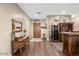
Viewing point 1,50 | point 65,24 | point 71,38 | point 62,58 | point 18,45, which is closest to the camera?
point 62,58

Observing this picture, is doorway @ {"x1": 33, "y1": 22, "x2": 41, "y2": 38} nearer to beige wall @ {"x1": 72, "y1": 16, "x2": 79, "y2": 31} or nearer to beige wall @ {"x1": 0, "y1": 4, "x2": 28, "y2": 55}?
beige wall @ {"x1": 72, "y1": 16, "x2": 79, "y2": 31}

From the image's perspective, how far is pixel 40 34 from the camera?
1577cm

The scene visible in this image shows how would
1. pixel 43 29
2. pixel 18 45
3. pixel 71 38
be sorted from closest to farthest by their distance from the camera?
pixel 71 38
pixel 18 45
pixel 43 29

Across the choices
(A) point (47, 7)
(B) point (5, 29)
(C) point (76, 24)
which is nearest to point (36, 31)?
(C) point (76, 24)

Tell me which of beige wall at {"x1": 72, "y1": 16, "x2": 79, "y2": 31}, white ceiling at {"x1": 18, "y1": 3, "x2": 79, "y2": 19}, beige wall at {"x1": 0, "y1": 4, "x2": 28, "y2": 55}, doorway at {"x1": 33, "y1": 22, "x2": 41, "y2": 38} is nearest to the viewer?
beige wall at {"x1": 0, "y1": 4, "x2": 28, "y2": 55}

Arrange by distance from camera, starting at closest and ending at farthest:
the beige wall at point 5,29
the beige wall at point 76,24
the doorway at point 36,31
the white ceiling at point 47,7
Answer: the beige wall at point 5,29 < the white ceiling at point 47,7 < the beige wall at point 76,24 < the doorway at point 36,31

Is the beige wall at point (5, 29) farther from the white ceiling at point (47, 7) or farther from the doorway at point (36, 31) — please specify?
the doorway at point (36, 31)

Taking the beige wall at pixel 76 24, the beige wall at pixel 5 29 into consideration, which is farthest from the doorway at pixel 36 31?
the beige wall at pixel 5 29

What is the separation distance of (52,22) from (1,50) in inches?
292

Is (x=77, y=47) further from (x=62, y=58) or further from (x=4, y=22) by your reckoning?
(x=62, y=58)

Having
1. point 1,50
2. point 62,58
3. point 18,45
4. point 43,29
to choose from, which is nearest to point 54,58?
point 62,58

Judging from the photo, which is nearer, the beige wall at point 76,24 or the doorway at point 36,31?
the beige wall at point 76,24

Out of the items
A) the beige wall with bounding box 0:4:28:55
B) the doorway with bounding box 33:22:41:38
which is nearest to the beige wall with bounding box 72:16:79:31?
the doorway with bounding box 33:22:41:38

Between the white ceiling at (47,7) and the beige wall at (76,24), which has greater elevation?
the white ceiling at (47,7)
